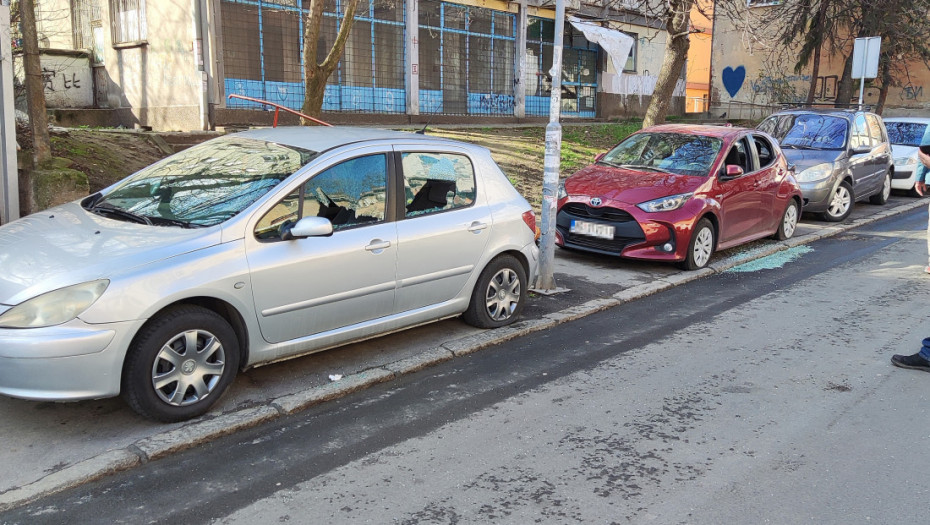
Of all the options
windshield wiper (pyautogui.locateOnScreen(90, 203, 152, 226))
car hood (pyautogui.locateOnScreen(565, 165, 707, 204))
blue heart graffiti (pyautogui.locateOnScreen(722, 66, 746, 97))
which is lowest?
car hood (pyautogui.locateOnScreen(565, 165, 707, 204))

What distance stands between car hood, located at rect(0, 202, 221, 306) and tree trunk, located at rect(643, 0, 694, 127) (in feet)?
43.2

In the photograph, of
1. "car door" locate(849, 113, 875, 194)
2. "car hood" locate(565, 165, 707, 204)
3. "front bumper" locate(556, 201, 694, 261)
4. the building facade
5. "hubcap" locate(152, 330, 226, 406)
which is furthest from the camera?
the building facade

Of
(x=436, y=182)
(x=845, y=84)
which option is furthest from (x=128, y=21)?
(x=845, y=84)

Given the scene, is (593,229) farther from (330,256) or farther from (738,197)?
(330,256)

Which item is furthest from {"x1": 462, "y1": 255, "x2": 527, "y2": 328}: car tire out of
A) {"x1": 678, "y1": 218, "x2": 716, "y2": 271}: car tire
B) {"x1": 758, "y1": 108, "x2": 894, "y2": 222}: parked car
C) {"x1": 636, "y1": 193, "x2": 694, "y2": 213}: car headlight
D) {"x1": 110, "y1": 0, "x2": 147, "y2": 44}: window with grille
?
{"x1": 110, "y1": 0, "x2": 147, "y2": 44}: window with grille

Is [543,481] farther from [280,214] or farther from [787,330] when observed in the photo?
[787,330]

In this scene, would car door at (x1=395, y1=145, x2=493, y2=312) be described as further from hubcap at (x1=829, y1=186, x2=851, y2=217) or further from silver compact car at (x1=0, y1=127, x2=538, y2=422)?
hubcap at (x1=829, y1=186, x2=851, y2=217)

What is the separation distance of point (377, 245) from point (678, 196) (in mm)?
4576

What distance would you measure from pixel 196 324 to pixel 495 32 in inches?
814

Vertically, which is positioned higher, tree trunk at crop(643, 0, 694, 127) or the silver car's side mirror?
tree trunk at crop(643, 0, 694, 127)

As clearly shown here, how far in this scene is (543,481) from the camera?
12.7ft

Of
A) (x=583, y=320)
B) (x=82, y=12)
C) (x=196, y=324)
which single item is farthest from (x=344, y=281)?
(x=82, y=12)

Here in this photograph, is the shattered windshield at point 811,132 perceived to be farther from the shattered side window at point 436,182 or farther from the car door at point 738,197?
the shattered side window at point 436,182

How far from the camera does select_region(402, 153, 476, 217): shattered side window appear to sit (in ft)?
18.5
